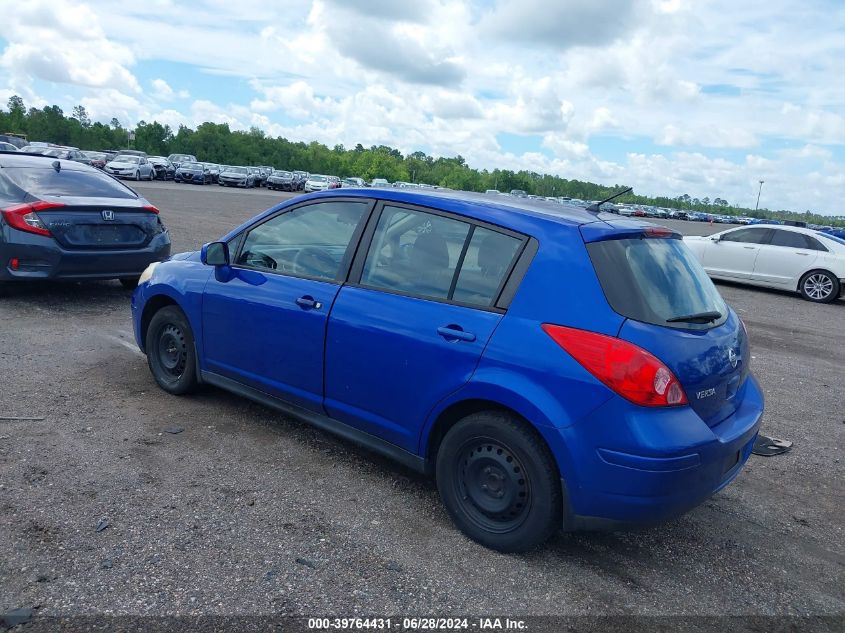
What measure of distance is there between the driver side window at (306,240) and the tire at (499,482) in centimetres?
133

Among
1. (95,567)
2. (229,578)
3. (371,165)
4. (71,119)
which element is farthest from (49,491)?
(371,165)

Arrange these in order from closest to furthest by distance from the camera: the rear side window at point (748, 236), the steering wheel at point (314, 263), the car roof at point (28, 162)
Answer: the steering wheel at point (314, 263)
the car roof at point (28, 162)
the rear side window at point (748, 236)

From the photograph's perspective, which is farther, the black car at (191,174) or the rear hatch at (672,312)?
the black car at (191,174)

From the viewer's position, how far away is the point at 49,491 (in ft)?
12.1

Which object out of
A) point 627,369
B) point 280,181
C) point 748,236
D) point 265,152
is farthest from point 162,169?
point 265,152

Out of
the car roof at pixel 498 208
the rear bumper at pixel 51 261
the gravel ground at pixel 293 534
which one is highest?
the car roof at pixel 498 208

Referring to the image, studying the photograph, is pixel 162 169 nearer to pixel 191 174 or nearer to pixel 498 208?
pixel 191 174

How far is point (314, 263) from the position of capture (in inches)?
169

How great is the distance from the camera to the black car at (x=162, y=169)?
163 feet

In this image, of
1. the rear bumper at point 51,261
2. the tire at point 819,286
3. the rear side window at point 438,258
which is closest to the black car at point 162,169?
the tire at point 819,286

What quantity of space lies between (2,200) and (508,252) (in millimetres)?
6559

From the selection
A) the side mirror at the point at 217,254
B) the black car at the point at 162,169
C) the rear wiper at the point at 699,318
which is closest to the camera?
the rear wiper at the point at 699,318

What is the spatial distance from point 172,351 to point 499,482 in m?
2.95

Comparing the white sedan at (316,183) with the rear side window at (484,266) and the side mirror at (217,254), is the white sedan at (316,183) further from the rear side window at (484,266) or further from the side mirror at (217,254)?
the rear side window at (484,266)
